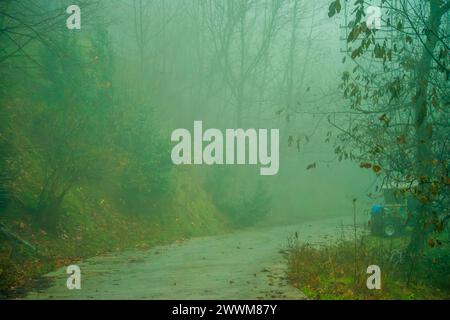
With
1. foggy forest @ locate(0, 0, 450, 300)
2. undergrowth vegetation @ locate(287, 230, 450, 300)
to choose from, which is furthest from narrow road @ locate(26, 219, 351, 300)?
undergrowth vegetation @ locate(287, 230, 450, 300)

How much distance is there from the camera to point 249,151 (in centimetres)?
4088

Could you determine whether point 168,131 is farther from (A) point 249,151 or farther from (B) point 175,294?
(B) point 175,294

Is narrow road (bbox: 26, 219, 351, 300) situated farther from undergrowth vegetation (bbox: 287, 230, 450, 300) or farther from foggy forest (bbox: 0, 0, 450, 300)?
undergrowth vegetation (bbox: 287, 230, 450, 300)

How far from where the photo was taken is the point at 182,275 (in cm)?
1226

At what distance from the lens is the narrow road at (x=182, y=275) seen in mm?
9930

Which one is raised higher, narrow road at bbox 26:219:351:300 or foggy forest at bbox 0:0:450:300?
foggy forest at bbox 0:0:450:300

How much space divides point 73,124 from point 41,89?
4162mm

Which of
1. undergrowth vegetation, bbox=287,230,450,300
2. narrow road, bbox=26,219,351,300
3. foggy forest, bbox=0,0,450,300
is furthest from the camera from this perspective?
Answer: foggy forest, bbox=0,0,450,300

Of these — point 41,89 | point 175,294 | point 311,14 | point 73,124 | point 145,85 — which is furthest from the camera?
point 311,14

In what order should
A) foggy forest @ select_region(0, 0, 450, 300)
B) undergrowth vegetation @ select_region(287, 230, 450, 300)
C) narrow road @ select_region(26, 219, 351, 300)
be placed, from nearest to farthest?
narrow road @ select_region(26, 219, 351, 300) → undergrowth vegetation @ select_region(287, 230, 450, 300) → foggy forest @ select_region(0, 0, 450, 300)

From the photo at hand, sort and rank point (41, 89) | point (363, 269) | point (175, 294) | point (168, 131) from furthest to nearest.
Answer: point (168, 131), point (41, 89), point (363, 269), point (175, 294)

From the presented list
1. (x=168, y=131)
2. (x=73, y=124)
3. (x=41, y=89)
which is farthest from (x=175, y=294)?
(x=168, y=131)

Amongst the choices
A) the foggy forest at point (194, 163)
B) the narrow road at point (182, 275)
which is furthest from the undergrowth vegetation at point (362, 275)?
the narrow road at point (182, 275)

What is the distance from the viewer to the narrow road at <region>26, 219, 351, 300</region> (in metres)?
9.93
